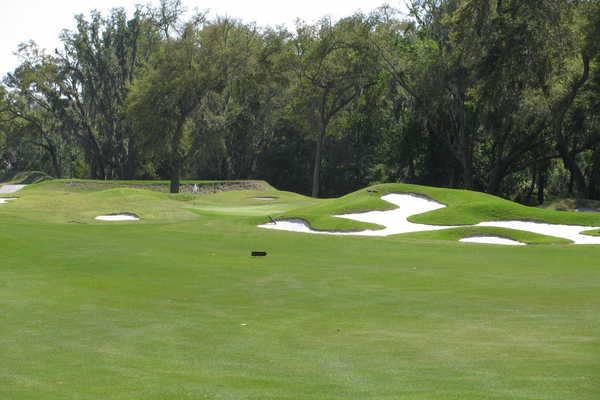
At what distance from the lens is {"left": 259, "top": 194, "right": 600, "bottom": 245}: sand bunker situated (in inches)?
1175

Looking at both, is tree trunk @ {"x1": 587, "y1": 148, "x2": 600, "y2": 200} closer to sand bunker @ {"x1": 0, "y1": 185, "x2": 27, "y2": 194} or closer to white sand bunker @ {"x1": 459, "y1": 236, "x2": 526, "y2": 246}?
white sand bunker @ {"x1": 459, "y1": 236, "x2": 526, "y2": 246}

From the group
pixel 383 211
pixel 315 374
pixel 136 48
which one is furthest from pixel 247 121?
pixel 315 374

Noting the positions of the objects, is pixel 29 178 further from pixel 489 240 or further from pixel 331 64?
pixel 489 240

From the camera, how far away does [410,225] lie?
33.3 meters

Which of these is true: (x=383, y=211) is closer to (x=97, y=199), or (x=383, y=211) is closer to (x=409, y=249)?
(x=409, y=249)

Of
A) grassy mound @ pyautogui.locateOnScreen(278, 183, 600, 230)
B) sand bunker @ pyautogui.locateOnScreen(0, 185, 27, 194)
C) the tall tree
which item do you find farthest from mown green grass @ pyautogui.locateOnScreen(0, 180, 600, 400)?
sand bunker @ pyautogui.locateOnScreen(0, 185, 27, 194)

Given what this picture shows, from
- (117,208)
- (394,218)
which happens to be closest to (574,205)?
(394,218)

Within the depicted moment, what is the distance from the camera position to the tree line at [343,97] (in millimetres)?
48875

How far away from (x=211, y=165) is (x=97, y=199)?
1776 inches

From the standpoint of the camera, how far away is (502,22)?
1907 inches

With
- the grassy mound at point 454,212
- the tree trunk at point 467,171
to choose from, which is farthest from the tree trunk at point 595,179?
the grassy mound at point 454,212

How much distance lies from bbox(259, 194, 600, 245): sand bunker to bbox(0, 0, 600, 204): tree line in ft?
54.9

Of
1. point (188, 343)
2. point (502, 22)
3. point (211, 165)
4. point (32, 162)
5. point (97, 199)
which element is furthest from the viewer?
point (32, 162)

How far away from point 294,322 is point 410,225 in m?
22.8
